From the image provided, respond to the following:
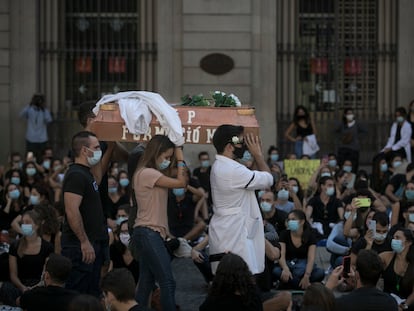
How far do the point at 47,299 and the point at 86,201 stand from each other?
1.41 metres

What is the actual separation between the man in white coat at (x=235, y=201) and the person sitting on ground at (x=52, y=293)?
1436 mm

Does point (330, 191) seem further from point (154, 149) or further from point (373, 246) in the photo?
point (154, 149)

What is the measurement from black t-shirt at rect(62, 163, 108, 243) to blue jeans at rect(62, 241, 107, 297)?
3.1 inches

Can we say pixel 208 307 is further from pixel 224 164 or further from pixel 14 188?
pixel 14 188

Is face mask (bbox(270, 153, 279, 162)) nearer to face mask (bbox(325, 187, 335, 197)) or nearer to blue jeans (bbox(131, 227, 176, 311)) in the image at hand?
face mask (bbox(325, 187, 335, 197))

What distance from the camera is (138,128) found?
31.4ft

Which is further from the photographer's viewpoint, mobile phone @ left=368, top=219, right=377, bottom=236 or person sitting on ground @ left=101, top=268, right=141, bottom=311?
mobile phone @ left=368, top=219, right=377, bottom=236

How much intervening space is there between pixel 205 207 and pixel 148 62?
19.2ft

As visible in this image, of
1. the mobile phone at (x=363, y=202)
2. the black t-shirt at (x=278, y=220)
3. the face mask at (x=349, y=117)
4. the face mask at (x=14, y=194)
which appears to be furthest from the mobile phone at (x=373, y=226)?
the face mask at (x=349, y=117)

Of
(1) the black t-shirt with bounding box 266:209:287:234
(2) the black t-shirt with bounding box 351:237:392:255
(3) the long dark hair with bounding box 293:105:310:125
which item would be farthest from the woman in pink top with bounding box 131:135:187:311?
(3) the long dark hair with bounding box 293:105:310:125

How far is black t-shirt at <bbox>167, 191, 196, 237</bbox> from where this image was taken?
14.2 m

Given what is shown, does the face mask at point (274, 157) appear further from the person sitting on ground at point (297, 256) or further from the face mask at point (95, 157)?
the face mask at point (95, 157)

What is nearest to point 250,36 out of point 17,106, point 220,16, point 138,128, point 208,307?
point 220,16

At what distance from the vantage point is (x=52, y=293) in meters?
8.20
